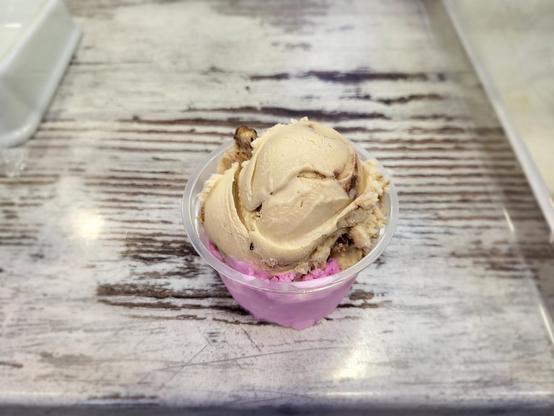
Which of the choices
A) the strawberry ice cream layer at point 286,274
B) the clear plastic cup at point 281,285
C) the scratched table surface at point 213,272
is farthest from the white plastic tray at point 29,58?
the strawberry ice cream layer at point 286,274

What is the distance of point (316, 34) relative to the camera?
4.20ft

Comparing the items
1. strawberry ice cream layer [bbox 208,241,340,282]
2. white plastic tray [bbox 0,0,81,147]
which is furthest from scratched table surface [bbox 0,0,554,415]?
strawberry ice cream layer [bbox 208,241,340,282]

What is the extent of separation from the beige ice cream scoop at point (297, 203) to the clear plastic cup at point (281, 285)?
0.02 meters

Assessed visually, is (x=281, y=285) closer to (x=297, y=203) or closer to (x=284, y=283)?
(x=284, y=283)

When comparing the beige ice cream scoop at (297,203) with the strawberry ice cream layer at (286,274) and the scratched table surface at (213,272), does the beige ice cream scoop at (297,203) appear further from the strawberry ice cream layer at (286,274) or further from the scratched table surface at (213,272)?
the scratched table surface at (213,272)

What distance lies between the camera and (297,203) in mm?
604

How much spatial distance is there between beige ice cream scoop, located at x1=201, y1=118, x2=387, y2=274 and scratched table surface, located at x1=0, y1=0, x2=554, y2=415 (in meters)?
0.17

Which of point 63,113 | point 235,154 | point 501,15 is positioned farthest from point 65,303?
point 501,15

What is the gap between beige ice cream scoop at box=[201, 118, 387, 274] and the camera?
0.61 metres

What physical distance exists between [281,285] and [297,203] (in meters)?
0.11

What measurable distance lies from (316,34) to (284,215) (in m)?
0.82

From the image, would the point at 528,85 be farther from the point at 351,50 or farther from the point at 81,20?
the point at 81,20

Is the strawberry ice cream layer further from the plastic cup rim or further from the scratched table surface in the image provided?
the scratched table surface

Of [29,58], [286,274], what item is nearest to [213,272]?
[286,274]
